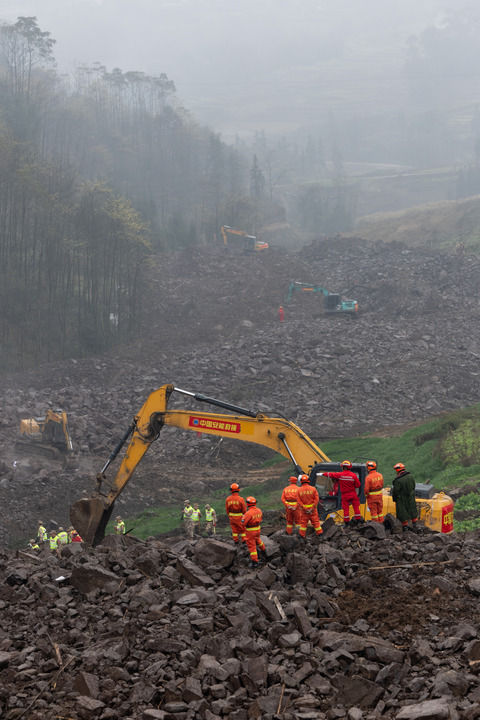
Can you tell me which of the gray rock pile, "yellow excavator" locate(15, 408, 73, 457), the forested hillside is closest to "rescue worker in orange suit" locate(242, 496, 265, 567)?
the gray rock pile

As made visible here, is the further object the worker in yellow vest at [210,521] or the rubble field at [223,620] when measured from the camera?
the worker in yellow vest at [210,521]

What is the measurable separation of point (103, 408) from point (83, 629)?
2150 centimetres

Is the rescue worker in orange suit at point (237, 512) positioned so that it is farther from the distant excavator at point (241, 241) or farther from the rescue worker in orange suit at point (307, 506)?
the distant excavator at point (241, 241)

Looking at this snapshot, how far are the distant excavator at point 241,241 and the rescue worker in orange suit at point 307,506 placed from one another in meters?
51.2

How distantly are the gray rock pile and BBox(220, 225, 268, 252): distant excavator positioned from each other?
169 ft

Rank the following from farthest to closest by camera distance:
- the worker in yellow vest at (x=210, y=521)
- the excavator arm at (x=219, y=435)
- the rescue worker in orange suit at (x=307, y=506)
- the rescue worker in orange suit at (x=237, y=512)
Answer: the worker in yellow vest at (x=210, y=521)
the excavator arm at (x=219, y=435)
the rescue worker in orange suit at (x=237, y=512)
the rescue worker in orange suit at (x=307, y=506)

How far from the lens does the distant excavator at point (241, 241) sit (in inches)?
2456

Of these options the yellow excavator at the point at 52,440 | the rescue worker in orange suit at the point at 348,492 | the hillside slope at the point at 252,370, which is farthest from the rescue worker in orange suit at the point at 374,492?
the yellow excavator at the point at 52,440

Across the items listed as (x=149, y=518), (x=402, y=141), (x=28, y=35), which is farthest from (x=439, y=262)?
(x=402, y=141)

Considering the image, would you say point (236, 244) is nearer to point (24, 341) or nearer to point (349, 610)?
point (24, 341)

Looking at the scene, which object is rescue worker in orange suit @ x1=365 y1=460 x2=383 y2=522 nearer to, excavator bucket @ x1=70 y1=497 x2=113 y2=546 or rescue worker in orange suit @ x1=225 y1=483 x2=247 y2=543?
rescue worker in orange suit @ x1=225 y1=483 x2=247 y2=543

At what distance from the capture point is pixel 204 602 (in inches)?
398

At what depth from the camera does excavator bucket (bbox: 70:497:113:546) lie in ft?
46.6

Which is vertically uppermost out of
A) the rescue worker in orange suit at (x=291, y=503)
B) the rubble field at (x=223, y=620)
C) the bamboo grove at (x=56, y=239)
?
the bamboo grove at (x=56, y=239)
